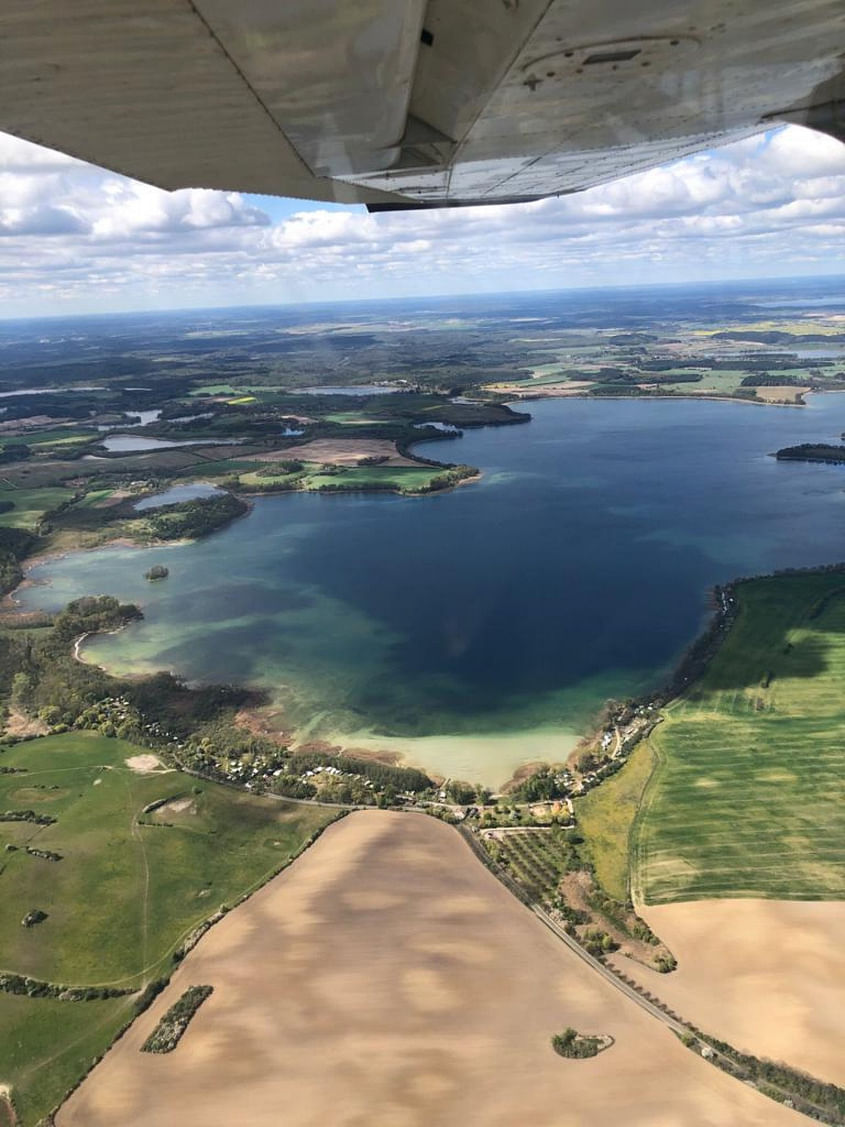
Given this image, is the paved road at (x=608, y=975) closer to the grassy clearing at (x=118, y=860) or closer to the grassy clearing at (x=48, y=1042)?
the grassy clearing at (x=118, y=860)

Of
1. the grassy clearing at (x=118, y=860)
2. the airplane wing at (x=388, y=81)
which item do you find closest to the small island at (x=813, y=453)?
the grassy clearing at (x=118, y=860)

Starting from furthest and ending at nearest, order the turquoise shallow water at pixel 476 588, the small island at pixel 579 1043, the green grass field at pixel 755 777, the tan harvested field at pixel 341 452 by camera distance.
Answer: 1. the tan harvested field at pixel 341 452
2. the turquoise shallow water at pixel 476 588
3. the green grass field at pixel 755 777
4. the small island at pixel 579 1043

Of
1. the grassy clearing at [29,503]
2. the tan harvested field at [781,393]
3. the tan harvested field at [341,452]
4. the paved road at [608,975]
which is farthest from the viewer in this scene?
the tan harvested field at [781,393]

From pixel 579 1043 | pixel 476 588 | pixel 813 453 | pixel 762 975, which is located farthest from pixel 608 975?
pixel 813 453

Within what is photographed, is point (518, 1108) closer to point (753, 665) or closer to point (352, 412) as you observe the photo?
point (753, 665)

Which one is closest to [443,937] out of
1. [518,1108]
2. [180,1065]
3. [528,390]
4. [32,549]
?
[518,1108]

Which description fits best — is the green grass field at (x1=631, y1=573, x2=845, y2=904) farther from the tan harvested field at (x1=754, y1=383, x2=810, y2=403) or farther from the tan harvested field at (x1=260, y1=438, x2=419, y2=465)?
the tan harvested field at (x1=754, y1=383, x2=810, y2=403)

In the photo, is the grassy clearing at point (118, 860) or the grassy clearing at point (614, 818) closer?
the grassy clearing at point (118, 860)

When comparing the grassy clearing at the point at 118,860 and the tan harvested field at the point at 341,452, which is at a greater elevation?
the tan harvested field at the point at 341,452
